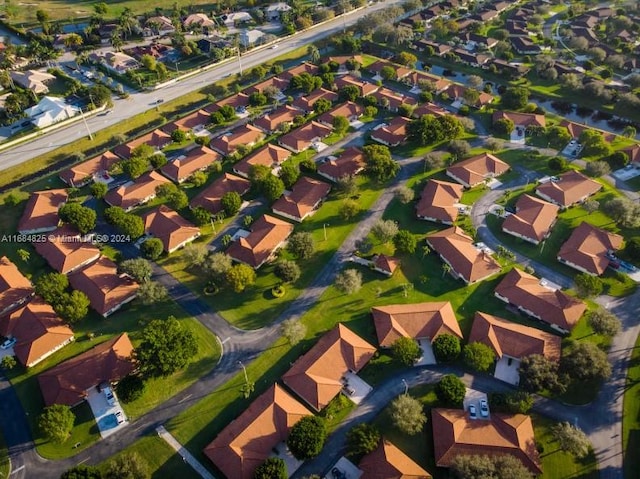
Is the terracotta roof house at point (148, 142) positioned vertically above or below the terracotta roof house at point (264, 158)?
above

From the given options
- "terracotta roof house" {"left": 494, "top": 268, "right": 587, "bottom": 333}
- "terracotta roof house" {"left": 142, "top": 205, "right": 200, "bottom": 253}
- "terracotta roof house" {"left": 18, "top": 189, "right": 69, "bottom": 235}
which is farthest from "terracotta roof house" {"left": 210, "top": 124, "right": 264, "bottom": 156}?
"terracotta roof house" {"left": 494, "top": 268, "right": 587, "bottom": 333}

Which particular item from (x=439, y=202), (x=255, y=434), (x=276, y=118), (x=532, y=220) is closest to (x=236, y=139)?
(x=276, y=118)

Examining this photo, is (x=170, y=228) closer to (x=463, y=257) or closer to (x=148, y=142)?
(x=148, y=142)

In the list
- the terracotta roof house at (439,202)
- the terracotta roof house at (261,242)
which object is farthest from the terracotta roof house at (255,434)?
the terracotta roof house at (439,202)

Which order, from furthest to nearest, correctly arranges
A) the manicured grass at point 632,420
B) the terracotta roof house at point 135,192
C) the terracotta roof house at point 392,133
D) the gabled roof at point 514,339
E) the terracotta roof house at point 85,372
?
the terracotta roof house at point 392,133 < the terracotta roof house at point 135,192 < the gabled roof at point 514,339 < the terracotta roof house at point 85,372 < the manicured grass at point 632,420

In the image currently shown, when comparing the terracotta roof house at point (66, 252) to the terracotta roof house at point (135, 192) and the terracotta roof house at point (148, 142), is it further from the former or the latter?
the terracotta roof house at point (148, 142)

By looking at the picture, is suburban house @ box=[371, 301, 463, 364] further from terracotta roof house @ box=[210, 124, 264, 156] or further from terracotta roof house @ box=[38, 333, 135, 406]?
terracotta roof house @ box=[210, 124, 264, 156]

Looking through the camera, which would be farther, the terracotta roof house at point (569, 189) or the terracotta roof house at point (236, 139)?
the terracotta roof house at point (236, 139)
